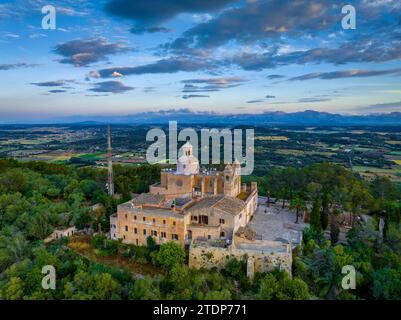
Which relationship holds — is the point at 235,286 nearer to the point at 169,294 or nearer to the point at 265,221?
the point at 169,294

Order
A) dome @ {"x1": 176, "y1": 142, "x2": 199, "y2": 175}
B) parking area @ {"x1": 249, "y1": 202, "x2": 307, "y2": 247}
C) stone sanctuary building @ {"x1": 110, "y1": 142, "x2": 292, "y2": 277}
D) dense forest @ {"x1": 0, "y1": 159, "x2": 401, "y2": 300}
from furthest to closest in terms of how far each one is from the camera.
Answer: dome @ {"x1": 176, "y1": 142, "x2": 199, "y2": 175}, parking area @ {"x1": 249, "y1": 202, "x2": 307, "y2": 247}, stone sanctuary building @ {"x1": 110, "y1": 142, "x2": 292, "y2": 277}, dense forest @ {"x1": 0, "y1": 159, "x2": 401, "y2": 300}

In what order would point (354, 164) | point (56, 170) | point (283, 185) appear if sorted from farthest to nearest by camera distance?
point (354, 164)
point (56, 170)
point (283, 185)

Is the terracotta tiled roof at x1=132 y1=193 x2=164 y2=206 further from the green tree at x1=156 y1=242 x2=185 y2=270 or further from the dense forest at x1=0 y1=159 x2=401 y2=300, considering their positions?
the green tree at x1=156 y1=242 x2=185 y2=270

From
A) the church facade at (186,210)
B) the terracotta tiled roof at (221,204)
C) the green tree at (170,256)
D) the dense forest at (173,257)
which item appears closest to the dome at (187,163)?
the church facade at (186,210)

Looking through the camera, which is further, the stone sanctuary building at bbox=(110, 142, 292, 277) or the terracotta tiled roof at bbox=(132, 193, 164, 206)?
the terracotta tiled roof at bbox=(132, 193, 164, 206)

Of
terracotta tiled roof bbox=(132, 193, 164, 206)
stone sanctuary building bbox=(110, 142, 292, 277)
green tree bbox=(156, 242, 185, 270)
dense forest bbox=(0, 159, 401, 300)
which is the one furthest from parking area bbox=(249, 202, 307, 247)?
terracotta tiled roof bbox=(132, 193, 164, 206)

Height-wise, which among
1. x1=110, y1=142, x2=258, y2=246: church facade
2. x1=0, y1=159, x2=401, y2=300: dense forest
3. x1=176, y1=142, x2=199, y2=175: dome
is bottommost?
x1=0, y1=159, x2=401, y2=300: dense forest
